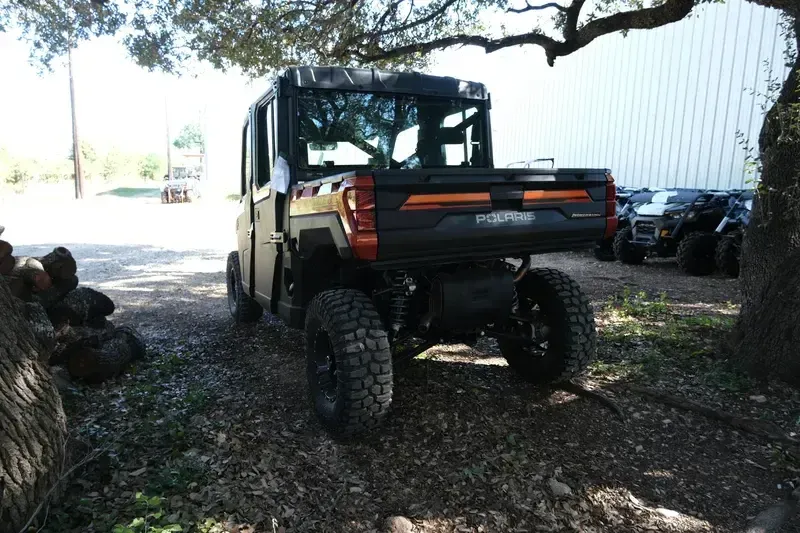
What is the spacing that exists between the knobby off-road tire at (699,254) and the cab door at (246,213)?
7.42m

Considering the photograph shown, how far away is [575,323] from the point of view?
3584 millimetres

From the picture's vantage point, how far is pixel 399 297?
340 cm

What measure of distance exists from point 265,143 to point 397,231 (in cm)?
212

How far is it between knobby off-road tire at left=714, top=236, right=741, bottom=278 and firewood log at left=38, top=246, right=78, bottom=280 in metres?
8.93

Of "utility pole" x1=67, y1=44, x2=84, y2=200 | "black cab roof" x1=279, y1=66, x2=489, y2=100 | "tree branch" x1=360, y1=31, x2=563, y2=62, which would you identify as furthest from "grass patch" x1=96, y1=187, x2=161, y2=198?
"black cab roof" x1=279, y1=66, x2=489, y2=100

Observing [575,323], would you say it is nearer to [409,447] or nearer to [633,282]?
[409,447]

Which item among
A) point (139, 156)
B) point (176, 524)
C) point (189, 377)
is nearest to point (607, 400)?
point (176, 524)

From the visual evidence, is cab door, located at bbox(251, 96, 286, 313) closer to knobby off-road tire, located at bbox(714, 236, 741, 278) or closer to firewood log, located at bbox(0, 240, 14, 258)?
firewood log, located at bbox(0, 240, 14, 258)

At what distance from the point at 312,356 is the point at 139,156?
239 feet

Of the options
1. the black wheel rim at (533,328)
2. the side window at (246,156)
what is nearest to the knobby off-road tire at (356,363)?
the black wheel rim at (533,328)

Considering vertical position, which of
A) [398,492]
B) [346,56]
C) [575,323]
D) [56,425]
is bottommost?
[398,492]

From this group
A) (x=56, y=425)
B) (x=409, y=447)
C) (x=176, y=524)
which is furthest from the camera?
(x=409, y=447)

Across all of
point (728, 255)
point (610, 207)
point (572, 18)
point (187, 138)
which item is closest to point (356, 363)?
point (610, 207)

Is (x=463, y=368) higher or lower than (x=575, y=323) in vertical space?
lower
